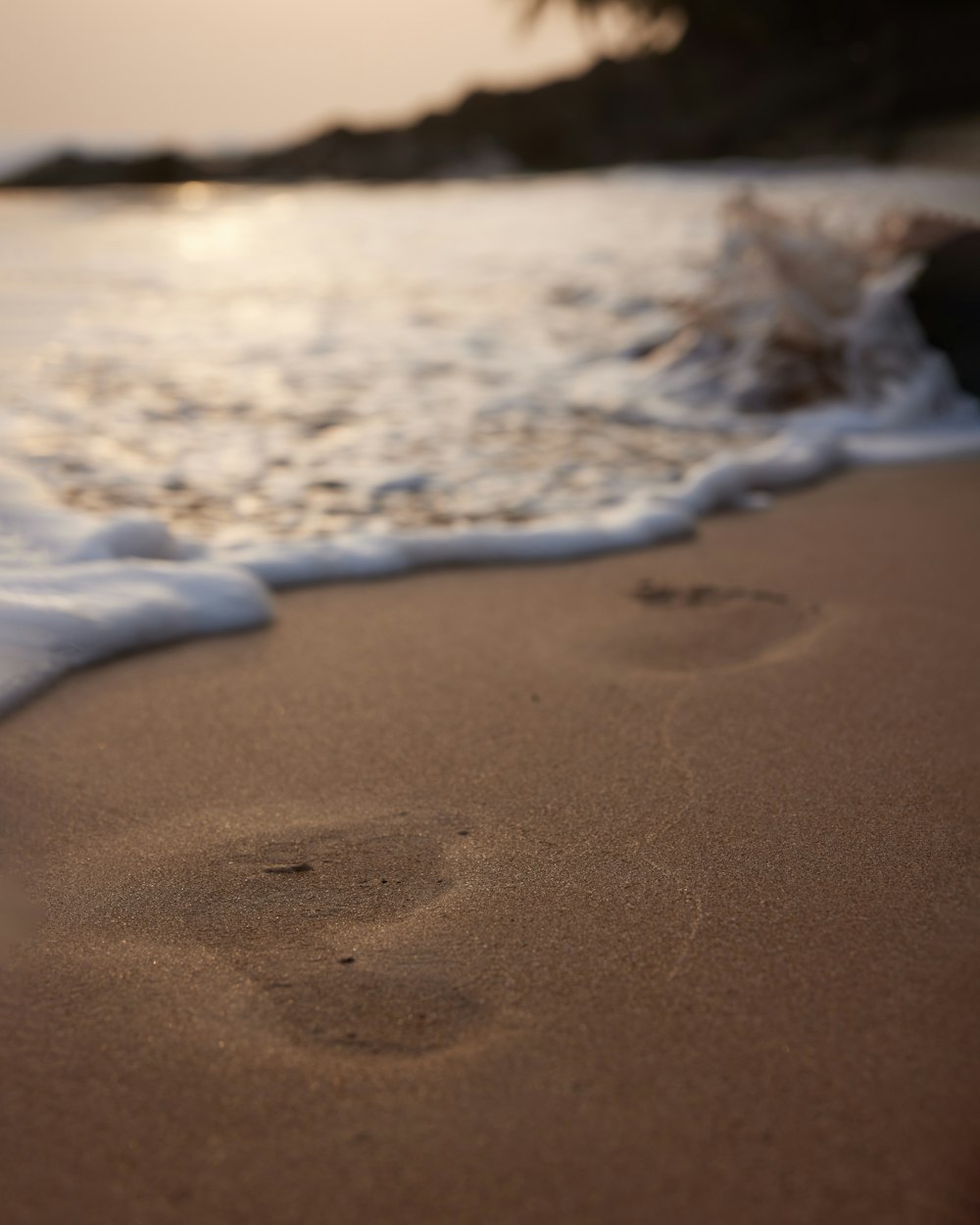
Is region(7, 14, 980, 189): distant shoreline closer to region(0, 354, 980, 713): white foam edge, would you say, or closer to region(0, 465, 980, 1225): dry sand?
region(0, 354, 980, 713): white foam edge

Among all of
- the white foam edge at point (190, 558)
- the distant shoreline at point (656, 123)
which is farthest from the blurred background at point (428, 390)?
the distant shoreline at point (656, 123)

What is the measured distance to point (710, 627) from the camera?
1.86 meters

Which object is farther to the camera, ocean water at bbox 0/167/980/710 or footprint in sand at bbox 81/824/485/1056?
ocean water at bbox 0/167/980/710

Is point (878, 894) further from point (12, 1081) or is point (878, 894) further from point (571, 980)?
point (12, 1081)

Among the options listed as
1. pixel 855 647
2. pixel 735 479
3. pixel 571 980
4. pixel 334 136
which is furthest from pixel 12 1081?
pixel 334 136

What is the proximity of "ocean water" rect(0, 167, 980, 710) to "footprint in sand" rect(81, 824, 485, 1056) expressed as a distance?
1.74 feet

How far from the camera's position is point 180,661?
68.3 inches

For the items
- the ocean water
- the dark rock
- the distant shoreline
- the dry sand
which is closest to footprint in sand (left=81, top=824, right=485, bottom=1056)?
the dry sand

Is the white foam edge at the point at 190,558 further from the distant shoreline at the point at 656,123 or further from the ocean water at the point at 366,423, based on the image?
the distant shoreline at the point at 656,123

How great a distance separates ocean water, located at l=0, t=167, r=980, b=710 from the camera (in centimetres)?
210

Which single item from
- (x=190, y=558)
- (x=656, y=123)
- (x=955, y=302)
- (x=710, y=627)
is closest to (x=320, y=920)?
(x=710, y=627)

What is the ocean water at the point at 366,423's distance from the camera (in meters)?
2.10

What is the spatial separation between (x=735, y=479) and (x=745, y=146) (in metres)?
19.9

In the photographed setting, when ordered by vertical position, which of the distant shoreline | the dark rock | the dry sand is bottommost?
the dry sand
